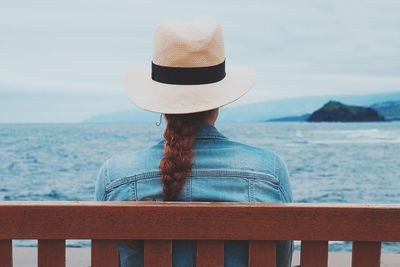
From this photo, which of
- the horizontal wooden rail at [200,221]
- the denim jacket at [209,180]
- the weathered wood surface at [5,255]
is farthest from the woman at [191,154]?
the weathered wood surface at [5,255]

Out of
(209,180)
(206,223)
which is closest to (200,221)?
(206,223)

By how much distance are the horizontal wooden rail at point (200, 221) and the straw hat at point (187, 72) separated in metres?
0.34

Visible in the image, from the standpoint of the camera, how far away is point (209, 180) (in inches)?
69.4

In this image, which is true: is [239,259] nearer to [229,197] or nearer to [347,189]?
[229,197]

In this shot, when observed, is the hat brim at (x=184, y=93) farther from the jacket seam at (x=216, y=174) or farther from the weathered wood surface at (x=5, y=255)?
the weathered wood surface at (x=5, y=255)

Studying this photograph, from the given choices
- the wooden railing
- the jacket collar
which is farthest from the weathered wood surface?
the jacket collar

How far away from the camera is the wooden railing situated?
5.42 ft

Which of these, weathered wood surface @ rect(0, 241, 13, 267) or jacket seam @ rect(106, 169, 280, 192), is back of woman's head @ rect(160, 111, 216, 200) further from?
weathered wood surface @ rect(0, 241, 13, 267)

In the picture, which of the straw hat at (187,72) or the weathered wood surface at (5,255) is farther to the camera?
the straw hat at (187,72)

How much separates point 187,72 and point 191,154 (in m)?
0.27

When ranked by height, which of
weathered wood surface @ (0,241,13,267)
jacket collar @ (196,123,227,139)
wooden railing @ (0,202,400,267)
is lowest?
weathered wood surface @ (0,241,13,267)

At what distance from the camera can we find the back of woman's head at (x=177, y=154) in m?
1.76

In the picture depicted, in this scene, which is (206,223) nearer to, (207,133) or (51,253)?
(207,133)

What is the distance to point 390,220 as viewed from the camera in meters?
1.67
